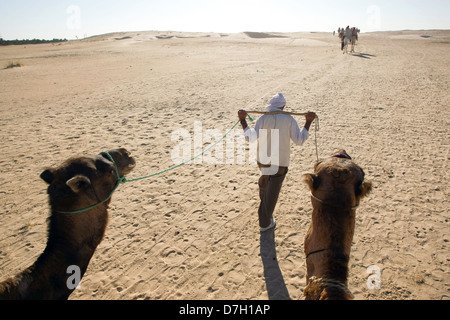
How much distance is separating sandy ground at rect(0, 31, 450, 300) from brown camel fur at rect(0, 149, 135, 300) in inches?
52.7

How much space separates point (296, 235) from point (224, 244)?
49.5 inches

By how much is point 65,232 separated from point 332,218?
8.58ft

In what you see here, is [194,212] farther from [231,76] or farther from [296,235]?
[231,76]

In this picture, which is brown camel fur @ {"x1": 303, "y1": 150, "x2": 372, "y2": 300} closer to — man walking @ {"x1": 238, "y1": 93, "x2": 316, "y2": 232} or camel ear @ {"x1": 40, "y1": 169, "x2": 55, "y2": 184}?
man walking @ {"x1": 238, "y1": 93, "x2": 316, "y2": 232}

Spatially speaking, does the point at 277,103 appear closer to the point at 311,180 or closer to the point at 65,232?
the point at 311,180

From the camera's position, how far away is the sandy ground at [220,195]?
156 inches

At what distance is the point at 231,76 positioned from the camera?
18.1 m

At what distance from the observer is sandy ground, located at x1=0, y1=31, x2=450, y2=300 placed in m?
3.97

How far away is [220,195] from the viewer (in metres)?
5.93

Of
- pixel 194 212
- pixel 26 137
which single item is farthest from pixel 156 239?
pixel 26 137

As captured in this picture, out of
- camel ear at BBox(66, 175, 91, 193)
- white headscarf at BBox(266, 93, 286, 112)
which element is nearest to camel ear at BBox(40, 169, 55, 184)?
camel ear at BBox(66, 175, 91, 193)

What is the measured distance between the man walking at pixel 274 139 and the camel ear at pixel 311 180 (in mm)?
1283

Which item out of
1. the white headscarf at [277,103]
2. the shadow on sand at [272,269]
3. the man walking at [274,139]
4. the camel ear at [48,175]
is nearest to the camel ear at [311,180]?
the man walking at [274,139]

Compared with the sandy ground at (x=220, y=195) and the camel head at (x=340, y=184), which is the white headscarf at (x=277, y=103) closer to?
the camel head at (x=340, y=184)
